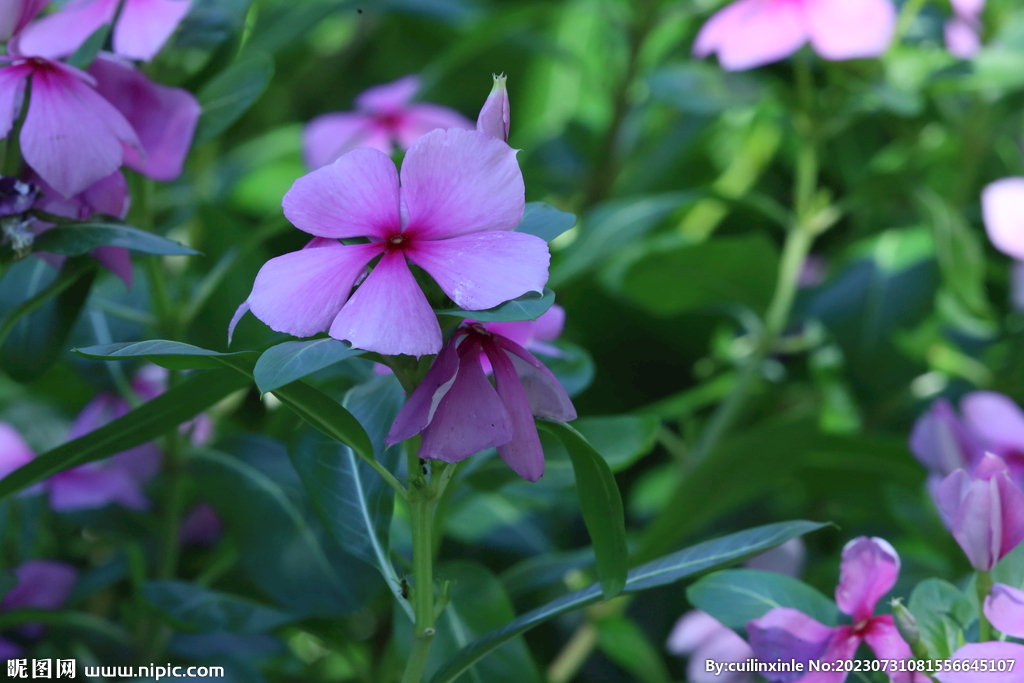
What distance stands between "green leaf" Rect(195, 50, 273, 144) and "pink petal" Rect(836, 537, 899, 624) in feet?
1.62

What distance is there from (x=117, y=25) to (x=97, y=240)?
6.8 inches

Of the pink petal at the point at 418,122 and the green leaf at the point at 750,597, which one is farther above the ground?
the pink petal at the point at 418,122

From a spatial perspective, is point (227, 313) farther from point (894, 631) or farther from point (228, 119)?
point (894, 631)

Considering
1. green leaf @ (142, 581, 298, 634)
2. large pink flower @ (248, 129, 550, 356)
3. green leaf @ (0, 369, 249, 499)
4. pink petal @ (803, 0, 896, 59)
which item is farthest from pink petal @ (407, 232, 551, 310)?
pink petal @ (803, 0, 896, 59)

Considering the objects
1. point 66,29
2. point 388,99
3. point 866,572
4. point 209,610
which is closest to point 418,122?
point 388,99

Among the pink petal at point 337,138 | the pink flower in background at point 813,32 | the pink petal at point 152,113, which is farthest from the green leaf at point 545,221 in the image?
the pink petal at point 337,138

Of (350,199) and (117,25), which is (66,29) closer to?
(117,25)

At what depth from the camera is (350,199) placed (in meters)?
0.41

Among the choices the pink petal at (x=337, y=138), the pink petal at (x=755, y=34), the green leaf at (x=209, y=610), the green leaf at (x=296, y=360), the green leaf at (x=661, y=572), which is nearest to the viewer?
the green leaf at (x=296, y=360)

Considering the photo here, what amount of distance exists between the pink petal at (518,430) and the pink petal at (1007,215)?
1.82 feet

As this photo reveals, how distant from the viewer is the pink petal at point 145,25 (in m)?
0.57

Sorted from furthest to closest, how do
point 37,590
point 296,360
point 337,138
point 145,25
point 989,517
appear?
point 337,138, point 37,590, point 145,25, point 989,517, point 296,360

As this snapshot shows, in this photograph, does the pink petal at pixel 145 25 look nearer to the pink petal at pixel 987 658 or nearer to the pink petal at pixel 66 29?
the pink petal at pixel 66 29

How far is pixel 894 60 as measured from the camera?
1.06m
